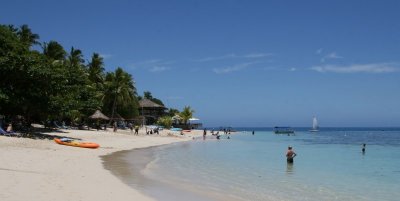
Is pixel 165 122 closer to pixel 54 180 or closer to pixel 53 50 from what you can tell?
pixel 53 50

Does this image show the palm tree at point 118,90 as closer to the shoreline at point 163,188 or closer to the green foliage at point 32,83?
the green foliage at point 32,83

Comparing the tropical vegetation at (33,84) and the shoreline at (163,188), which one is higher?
the tropical vegetation at (33,84)

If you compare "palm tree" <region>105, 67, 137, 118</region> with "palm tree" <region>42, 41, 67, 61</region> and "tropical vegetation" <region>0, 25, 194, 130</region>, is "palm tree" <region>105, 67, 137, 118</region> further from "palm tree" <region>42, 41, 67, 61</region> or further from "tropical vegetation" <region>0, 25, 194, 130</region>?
"tropical vegetation" <region>0, 25, 194, 130</region>

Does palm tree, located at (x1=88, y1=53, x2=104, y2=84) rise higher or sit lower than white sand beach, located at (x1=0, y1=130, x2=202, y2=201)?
higher

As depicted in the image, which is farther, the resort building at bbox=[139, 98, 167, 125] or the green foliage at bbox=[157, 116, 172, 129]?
the resort building at bbox=[139, 98, 167, 125]

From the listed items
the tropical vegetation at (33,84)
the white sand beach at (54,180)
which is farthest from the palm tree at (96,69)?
the white sand beach at (54,180)

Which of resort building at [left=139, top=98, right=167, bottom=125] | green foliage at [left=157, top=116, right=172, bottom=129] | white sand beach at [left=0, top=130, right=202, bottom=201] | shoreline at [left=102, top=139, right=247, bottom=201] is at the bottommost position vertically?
shoreline at [left=102, top=139, right=247, bottom=201]

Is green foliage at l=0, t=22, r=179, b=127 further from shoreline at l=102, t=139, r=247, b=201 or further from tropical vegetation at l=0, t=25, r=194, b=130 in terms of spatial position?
shoreline at l=102, t=139, r=247, b=201

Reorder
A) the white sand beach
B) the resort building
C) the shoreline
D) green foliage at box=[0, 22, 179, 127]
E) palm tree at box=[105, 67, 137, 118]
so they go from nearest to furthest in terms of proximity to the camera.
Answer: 1. the white sand beach
2. the shoreline
3. green foliage at box=[0, 22, 179, 127]
4. palm tree at box=[105, 67, 137, 118]
5. the resort building

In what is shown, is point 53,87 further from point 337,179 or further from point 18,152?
point 337,179

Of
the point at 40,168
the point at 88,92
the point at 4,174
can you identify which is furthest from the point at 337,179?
the point at 88,92

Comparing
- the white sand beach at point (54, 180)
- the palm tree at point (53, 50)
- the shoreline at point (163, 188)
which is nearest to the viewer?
the white sand beach at point (54, 180)

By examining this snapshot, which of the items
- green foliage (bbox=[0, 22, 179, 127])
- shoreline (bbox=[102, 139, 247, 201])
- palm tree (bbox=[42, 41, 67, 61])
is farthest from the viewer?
palm tree (bbox=[42, 41, 67, 61])

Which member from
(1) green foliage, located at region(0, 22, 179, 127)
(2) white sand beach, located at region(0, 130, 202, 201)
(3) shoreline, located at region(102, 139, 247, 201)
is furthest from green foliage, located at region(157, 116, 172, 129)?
(3) shoreline, located at region(102, 139, 247, 201)
